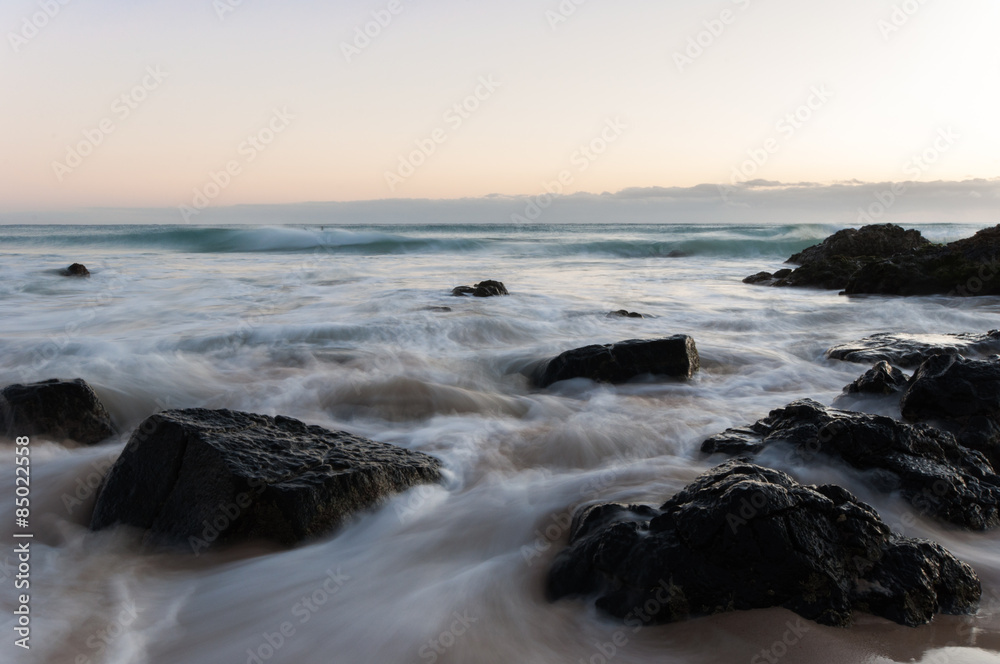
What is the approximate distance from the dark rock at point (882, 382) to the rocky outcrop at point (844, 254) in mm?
9289

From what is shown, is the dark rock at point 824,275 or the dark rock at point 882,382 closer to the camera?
the dark rock at point 882,382

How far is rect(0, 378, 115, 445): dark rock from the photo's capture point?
4.21 metres

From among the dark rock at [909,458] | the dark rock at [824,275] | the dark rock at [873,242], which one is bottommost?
the dark rock at [909,458]

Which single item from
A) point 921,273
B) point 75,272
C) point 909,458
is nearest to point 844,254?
point 921,273

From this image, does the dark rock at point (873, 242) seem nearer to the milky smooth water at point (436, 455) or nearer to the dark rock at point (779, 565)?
the milky smooth water at point (436, 455)

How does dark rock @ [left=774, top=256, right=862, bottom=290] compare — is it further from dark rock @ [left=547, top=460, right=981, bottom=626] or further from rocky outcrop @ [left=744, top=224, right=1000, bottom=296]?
dark rock @ [left=547, top=460, right=981, bottom=626]

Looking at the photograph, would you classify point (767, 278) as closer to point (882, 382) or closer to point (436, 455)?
point (882, 382)

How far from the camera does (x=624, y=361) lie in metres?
5.82

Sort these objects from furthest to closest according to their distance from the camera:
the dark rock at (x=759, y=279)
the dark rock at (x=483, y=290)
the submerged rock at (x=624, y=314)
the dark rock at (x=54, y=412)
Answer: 1. the dark rock at (x=759, y=279)
2. the dark rock at (x=483, y=290)
3. the submerged rock at (x=624, y=314)
4. the dark rock at (x=54, y=412)

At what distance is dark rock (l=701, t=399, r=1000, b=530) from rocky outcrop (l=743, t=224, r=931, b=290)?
35.7 ft

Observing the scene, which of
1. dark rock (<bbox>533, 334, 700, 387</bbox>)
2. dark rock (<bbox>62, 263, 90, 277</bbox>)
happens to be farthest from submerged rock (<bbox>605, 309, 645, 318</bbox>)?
dark rock (<bbox>62, 263, 90, 277</bbox>)

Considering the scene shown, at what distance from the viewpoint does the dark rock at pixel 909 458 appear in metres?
3.02

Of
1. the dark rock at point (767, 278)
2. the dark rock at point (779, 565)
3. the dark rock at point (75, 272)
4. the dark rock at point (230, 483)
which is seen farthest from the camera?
the dark rock at point (75, 272)

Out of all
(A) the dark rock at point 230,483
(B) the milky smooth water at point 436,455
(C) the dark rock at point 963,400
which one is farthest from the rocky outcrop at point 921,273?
(A) the dark rock at point 230,483
